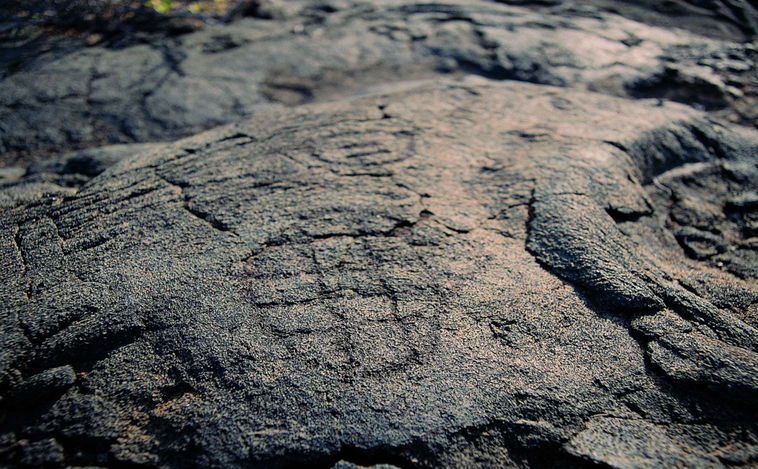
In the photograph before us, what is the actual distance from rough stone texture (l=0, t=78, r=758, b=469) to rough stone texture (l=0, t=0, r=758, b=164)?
2.45 feet

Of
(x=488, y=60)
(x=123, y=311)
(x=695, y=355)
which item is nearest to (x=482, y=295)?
(x=695, y=355)

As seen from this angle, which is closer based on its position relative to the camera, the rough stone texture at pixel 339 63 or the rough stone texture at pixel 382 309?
the rough stone texture at pixel 382 309

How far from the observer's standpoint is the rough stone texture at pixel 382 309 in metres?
0.88

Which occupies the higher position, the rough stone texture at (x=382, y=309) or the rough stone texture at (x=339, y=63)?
the rough stone texture at (x=339, y=63)

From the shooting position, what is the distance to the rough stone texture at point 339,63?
2.21 meters

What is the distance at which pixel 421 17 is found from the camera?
3.17m

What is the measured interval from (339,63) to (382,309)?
6.69 feet

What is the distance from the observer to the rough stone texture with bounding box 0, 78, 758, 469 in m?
0.88

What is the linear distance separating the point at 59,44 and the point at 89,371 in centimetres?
263

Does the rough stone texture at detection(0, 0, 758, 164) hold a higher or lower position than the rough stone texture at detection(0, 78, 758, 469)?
higher

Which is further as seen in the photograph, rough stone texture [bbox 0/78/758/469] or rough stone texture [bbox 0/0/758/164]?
rough stone texture [bbox 0/0/758/164]

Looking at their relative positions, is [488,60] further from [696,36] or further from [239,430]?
[239,430]

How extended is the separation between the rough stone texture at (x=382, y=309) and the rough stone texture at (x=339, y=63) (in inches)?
29.4

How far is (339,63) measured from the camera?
2.69 m
